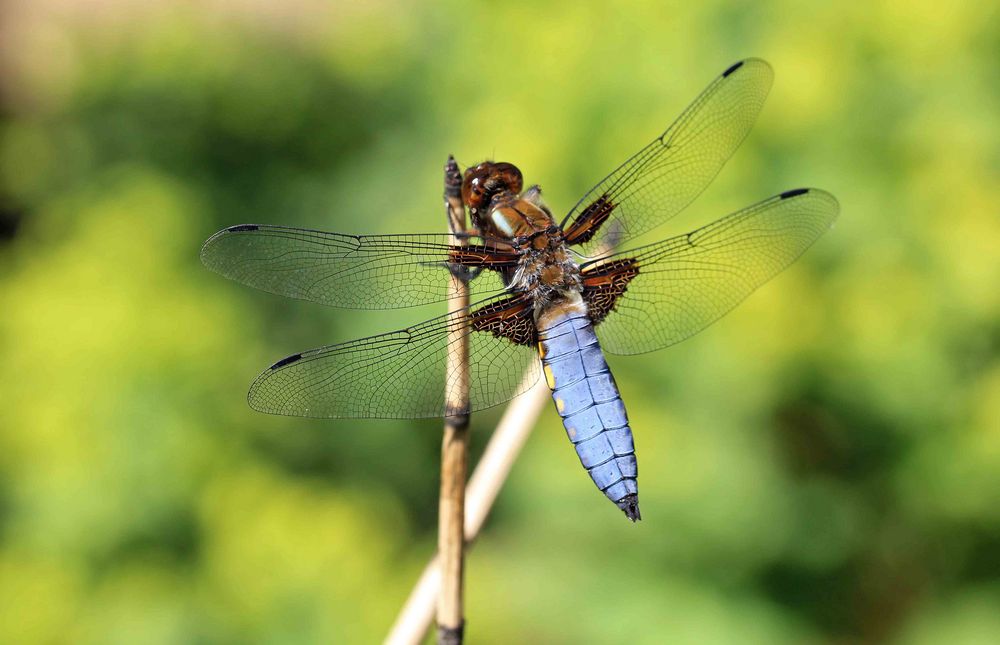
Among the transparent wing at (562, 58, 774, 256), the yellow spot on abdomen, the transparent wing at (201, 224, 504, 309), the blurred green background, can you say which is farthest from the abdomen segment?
the blurred green background

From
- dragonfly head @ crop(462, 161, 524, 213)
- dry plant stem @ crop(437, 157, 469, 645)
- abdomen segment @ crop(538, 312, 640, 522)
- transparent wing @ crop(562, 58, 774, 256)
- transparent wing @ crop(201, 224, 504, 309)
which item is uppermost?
transparent wing @ crop(562, 58, 774, 256)

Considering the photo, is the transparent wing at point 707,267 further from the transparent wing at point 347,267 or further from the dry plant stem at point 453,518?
the dry plant stem at point 453,518

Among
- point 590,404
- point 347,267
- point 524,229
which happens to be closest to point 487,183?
point 524,229

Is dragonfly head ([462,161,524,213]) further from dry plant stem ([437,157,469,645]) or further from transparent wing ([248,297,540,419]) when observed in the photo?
dry plant stem ([437,157,469,645])

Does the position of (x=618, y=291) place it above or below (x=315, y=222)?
below

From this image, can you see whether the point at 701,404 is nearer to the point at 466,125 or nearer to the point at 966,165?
the point at 966,165

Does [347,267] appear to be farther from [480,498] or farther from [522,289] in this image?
[480,498]

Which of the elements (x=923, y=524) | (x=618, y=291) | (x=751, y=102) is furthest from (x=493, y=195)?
(x=923, y=524)
